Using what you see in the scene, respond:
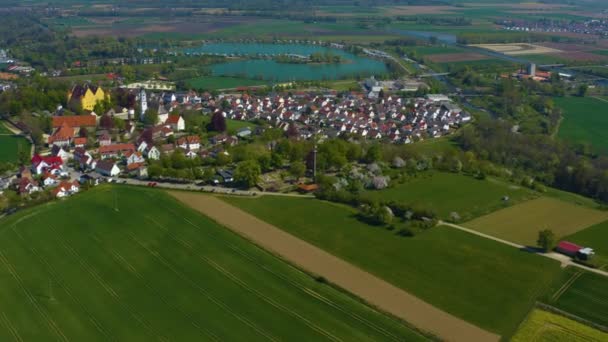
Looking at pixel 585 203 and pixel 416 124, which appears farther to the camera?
pixel 416 124

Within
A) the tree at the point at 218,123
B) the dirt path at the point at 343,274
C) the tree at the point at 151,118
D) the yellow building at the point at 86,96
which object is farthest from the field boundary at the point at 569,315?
the yellow building at the point at 86,96

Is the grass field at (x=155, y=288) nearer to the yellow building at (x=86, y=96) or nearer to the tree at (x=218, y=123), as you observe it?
the tree at (x=218, y=123)

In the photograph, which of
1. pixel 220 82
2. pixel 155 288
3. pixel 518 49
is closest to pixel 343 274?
pixel 155 288

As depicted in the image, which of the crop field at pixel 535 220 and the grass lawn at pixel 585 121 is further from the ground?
the grass lawn at pixel 585 121

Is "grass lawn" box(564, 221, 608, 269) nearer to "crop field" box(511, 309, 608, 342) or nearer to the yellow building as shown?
"crop field" box(511, 309, 608, 342)

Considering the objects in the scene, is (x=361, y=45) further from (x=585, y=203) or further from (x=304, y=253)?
(x=304, y=253)

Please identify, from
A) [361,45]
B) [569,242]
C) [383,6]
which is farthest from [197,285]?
[383,6]

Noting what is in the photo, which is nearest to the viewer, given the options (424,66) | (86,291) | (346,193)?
(86,291)
